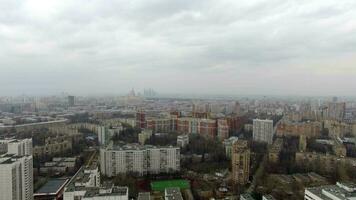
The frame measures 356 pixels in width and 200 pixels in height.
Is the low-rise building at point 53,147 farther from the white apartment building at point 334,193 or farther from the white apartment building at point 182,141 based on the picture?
the white apartment building at point 334,193

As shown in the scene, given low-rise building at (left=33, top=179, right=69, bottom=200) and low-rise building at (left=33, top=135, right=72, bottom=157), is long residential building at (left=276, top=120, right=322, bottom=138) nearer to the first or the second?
low-rise building at (left=33, top=135, right=72, bottom=157)

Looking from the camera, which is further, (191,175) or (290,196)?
(191,175)

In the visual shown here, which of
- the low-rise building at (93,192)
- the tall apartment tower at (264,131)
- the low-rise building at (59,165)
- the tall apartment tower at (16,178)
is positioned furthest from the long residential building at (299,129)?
the tall apartment tower at (16,178)

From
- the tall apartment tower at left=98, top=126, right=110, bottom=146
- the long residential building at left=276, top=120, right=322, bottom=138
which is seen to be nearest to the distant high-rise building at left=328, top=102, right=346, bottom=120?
the long residential building at left=276, top=120, right=322, bottom=138

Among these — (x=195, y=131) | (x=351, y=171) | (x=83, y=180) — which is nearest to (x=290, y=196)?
(x=351, y=171)

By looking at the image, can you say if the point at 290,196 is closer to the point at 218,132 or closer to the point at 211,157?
the point at 211,157
